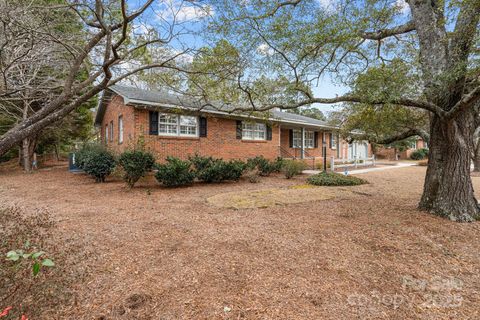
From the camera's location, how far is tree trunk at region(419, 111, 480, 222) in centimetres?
474

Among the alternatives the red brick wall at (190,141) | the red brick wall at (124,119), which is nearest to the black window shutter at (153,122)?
the red brick wall at (190,141)

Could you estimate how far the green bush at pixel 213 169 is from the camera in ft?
30.7

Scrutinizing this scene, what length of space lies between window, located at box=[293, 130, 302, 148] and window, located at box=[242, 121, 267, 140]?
13.0ft

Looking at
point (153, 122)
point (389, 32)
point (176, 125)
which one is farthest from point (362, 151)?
point (153, 122)

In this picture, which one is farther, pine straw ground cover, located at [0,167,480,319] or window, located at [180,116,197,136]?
window, located at [180,116,197,136]

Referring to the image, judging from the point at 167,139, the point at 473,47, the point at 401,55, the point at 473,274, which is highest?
the point at 401,55

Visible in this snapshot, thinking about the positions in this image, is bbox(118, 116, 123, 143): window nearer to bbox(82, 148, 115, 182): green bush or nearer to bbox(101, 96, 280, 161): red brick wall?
bbox(101, 96, 280, 161): red brick wall

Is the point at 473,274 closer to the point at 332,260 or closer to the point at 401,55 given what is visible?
the point at 332,260

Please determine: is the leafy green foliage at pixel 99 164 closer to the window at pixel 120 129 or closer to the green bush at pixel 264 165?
the window at pixel 120 129

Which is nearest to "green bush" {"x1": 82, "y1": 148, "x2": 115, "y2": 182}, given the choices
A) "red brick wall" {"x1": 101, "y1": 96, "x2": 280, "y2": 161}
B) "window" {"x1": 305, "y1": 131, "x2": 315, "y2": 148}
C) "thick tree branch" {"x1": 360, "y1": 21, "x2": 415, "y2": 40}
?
"red brick wall" {"x1": 101, "y1": 96, "x2": 280, "y2": 161}

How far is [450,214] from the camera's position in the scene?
4820mm

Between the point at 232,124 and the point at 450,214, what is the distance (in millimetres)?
9762

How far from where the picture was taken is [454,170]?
485cm

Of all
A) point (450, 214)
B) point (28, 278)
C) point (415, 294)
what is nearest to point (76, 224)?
point (28, 278)
